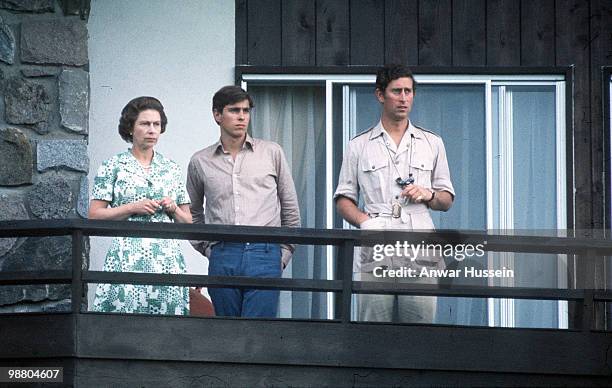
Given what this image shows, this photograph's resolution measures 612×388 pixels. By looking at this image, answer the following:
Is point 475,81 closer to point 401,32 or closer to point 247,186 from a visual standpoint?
point 401,32

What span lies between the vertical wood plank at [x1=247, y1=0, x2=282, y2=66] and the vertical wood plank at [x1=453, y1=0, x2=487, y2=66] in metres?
1.17

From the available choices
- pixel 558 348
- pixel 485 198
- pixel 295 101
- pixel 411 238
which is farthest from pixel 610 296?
pixel 295 101

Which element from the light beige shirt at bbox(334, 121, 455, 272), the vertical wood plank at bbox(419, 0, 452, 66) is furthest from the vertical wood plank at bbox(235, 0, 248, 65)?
the light beige shirt at bbox(334, 121, 455, 272)

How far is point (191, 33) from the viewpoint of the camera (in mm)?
9086

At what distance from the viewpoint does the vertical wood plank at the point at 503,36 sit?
9078mm

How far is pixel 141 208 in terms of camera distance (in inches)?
265

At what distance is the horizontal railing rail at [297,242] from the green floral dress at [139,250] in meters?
0.14

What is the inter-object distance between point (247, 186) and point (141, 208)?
26.0 inches

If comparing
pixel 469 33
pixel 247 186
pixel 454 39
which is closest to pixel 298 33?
pixel 454 39

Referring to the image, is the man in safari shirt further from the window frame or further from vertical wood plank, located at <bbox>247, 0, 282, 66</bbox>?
vertical wood plank, located at <bbox>247, 0, 282, 66</bbox>

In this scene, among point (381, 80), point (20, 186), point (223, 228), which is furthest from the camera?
point (20, 186)

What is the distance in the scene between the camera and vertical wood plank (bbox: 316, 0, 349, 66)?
9031mm

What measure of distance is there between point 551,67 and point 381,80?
2.29 m

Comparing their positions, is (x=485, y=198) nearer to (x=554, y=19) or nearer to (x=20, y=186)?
(x=554, y=19)
